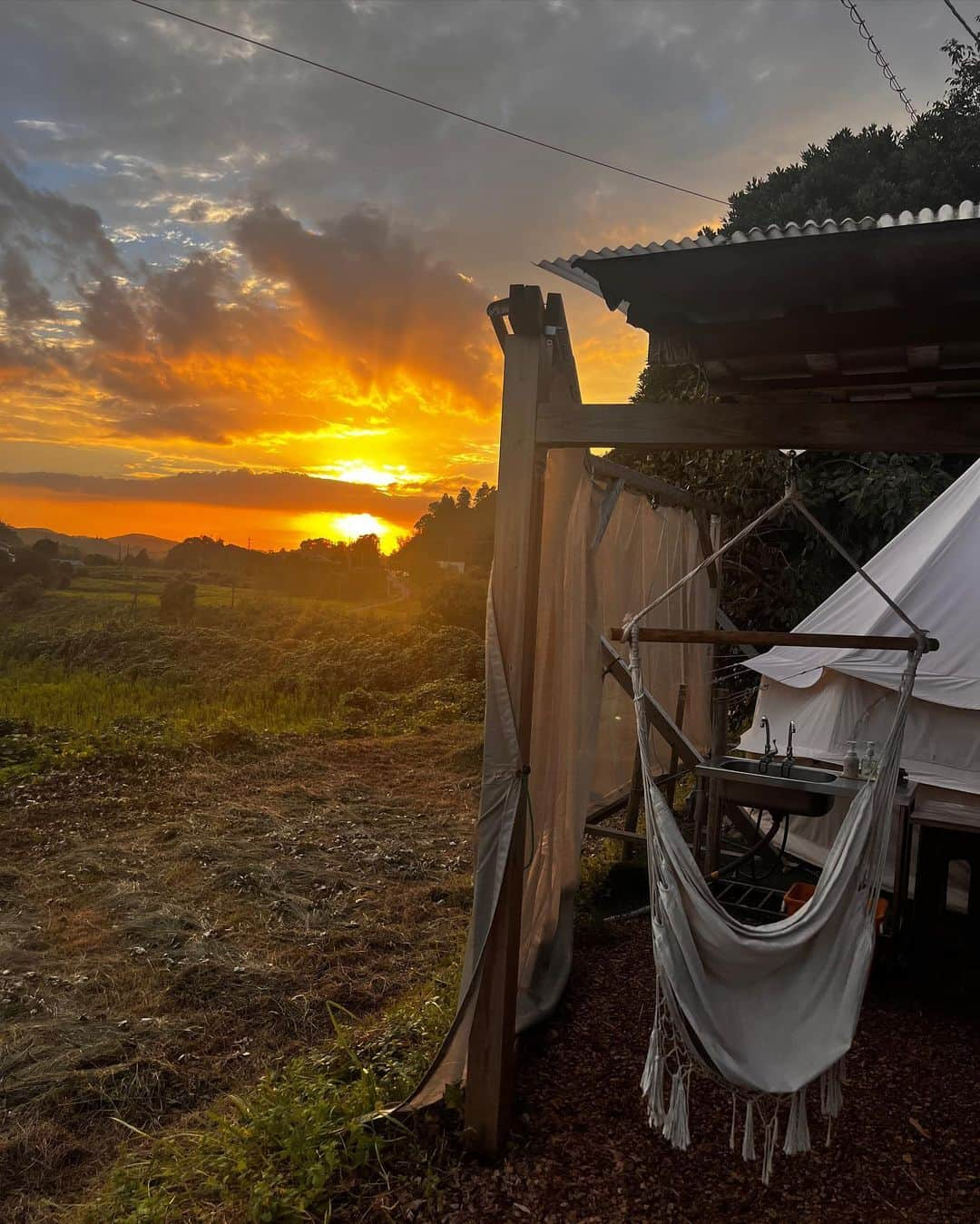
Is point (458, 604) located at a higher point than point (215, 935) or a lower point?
higher

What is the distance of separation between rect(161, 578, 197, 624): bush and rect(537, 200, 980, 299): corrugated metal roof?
12127 mm

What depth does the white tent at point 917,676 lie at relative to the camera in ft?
11.3

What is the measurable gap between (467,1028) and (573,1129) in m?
0.38

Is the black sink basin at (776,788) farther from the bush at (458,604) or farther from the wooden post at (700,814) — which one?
the bush at (458,604)

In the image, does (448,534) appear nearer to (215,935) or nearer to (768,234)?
(215,935)

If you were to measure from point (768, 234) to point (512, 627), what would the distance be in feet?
3.52

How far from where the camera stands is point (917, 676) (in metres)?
3.55

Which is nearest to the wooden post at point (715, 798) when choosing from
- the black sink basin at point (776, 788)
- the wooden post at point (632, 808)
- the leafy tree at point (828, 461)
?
the black sink basin at point (776, 788)

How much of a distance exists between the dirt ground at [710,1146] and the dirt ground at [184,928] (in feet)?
2.86

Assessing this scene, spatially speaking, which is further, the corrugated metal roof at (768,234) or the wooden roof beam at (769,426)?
the wooden roof beam at (769,426)

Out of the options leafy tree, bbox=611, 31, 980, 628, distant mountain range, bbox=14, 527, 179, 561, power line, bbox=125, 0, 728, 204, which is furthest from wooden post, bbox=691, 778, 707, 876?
distant mountain range, bbox=14, 527, 179, 561

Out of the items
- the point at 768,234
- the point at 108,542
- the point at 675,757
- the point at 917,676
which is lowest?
the point at 675,757

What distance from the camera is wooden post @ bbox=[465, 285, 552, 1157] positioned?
2076mm

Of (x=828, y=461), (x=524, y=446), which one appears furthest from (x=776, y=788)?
(x=828, y=461)
